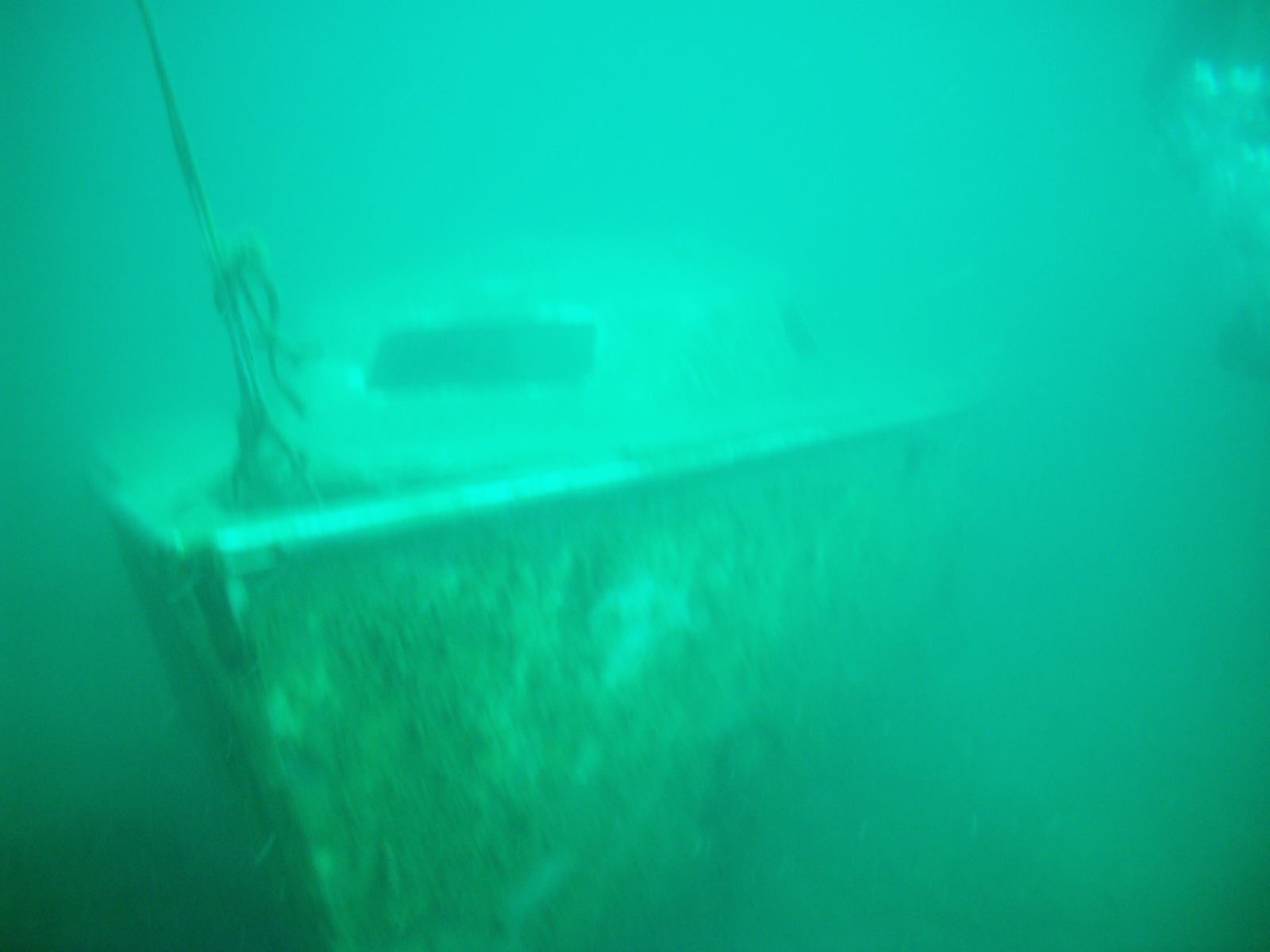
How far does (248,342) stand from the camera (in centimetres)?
223

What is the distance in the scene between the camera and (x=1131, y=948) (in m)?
4.15

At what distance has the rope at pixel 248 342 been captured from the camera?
2092 millimetres

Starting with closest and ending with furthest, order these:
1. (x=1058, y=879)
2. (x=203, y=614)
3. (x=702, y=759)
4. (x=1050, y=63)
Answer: (x=203, y=614), (x=702, y=759), (x=1058, y=879), (x=1050, y=63)

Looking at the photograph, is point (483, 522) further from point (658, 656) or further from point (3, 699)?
point (3, 699)

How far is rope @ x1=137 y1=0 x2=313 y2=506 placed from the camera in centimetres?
209

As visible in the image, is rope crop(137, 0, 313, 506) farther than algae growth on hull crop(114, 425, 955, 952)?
Yes

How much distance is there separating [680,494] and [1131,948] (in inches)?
148

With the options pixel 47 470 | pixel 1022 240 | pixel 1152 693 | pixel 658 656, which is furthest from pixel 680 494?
pixel 1022 240

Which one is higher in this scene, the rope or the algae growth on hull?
the rope

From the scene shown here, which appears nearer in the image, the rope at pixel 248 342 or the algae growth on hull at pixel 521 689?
the algae growth on hull at pixel 521 689

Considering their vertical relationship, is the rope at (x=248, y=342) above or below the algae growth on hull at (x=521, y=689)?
above

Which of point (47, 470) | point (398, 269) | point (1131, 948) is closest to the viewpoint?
point (1131, 948)

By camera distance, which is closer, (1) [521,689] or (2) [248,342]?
(2) [248,342]

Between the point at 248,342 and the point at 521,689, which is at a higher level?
the point at 248,342
